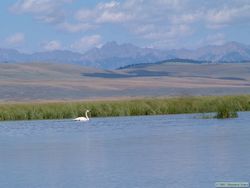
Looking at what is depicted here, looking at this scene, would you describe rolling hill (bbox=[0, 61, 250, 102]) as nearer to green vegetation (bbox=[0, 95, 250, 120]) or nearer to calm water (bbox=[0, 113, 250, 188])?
green vegetation (bbox=[0, 95, 250, 120])

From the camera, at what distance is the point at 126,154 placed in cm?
2358

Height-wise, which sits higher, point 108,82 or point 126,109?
point 108,82

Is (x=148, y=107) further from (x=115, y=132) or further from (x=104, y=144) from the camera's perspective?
(x=104, y=144)

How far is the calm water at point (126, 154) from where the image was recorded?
18656 millimetres

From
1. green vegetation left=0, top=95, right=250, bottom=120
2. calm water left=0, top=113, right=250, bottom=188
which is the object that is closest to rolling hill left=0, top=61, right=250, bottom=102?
green vegetation left=0, top=95, right=250, bottom=120

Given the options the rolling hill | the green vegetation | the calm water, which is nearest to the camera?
the calm water

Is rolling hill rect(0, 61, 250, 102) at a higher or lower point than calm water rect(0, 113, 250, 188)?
higher

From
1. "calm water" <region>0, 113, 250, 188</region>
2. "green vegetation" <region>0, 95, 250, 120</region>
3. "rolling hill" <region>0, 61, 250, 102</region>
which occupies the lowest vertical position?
"calm water" <region>0, 113, 250, 188</region>

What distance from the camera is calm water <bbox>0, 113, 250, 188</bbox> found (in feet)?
61.2

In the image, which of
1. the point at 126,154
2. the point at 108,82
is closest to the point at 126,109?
the point at 126,154

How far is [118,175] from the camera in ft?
63.4

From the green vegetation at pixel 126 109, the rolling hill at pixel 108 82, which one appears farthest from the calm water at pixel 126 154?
the rolling hill at pixel 108 82

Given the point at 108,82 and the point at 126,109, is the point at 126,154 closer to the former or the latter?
the point at 126,109

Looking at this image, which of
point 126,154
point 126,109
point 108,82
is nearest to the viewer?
point 126,154
